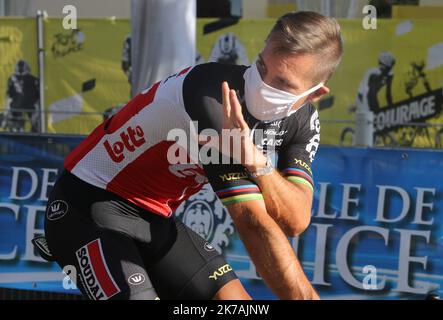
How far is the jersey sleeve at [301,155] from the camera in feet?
11.2

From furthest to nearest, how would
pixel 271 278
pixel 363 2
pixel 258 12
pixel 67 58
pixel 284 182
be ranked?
pixel 258 12, pixel 363 2, pixel 67 58, pixel 284 182, pixel 271 278

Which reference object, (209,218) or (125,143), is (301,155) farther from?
(209,218)

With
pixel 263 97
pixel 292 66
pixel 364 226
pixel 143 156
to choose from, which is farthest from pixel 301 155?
pixel 364 226

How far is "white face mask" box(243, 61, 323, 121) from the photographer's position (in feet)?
10.2

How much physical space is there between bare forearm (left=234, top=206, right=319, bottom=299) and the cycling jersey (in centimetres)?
19

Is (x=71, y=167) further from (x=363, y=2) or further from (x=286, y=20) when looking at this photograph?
(x=363, y=2)

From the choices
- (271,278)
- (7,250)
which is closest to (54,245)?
(271,278)

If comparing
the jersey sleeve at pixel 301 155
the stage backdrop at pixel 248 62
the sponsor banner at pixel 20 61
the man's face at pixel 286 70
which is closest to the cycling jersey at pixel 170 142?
the jersey sleeve at pixel 301 155

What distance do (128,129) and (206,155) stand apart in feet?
1.70

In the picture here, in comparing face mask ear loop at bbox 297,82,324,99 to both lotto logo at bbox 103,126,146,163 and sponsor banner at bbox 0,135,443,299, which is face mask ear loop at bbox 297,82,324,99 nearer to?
lotto logo at bbox 103,126,146,163

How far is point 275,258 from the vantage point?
2.86 m

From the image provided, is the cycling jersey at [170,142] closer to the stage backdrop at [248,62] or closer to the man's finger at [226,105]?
the man's finger at [226,105]

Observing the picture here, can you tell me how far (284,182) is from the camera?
3105mm
